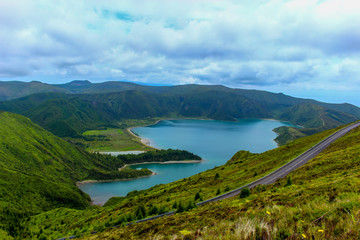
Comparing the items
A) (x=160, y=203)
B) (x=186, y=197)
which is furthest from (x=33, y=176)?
(x=186, y=197)

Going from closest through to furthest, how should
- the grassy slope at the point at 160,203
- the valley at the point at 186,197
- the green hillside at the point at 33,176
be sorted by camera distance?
the valley at the point at 186,197 → the grassy slope at the point at 160,203 → the green hillside at the point at 33,176

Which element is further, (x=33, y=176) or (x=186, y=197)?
(x=33, y=176)

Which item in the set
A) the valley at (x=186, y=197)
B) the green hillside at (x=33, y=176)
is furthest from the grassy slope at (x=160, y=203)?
the green hillside at (x=33, y=176)

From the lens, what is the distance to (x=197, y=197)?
34906 millimetres

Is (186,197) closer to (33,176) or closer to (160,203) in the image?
(160,203)

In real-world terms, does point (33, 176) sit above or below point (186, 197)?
below

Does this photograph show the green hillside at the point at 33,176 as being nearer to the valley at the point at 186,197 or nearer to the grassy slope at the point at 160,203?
the valley at the point at 186,197

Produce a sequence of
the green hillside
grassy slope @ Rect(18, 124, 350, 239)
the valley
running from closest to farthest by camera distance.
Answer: the valley
grassy slope @ Rect(18, 124, 350, 239)
the green hillside

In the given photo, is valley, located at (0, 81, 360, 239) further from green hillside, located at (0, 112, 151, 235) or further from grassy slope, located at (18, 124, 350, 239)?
green hillside, located at (0, 112, 151, 235)

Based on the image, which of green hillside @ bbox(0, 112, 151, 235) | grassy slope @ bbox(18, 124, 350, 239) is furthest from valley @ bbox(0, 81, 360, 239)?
green hillside @ bbox(0, 112, 151, 235)

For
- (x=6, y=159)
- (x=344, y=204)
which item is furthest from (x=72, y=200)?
(x=344, y=204)

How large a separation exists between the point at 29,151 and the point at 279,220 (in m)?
204

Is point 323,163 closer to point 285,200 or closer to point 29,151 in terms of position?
point 285,200

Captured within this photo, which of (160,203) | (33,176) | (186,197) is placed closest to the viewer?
(186,197)
